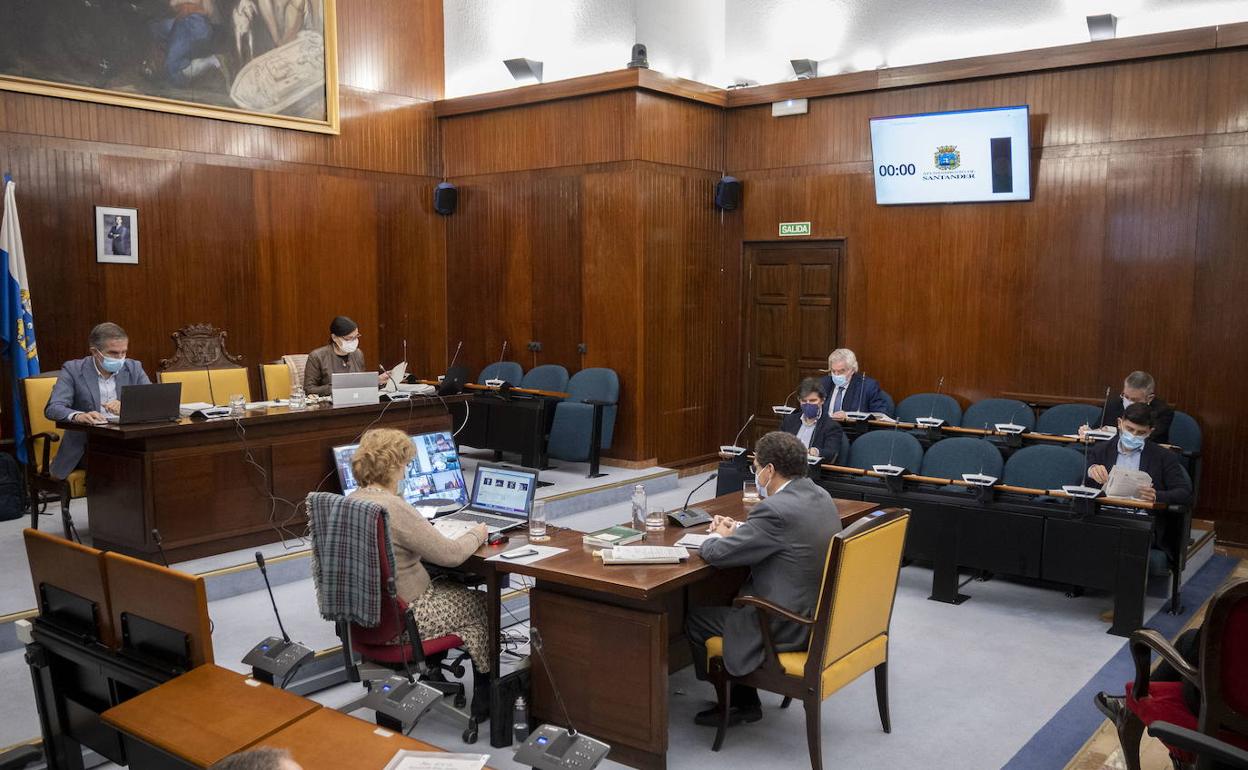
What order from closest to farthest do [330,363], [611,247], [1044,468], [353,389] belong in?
[1044,468], [353,389], [330,363], [611,247]

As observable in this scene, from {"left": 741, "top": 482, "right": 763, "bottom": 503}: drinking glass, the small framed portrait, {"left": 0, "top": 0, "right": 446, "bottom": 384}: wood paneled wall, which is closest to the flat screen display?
{"left": 741, "top": 482, "right": 763, "bottom": 503}: drinking glass

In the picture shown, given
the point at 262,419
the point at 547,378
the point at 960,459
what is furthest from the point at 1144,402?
the point at 262,419

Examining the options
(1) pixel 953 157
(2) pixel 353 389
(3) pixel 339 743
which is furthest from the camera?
(1) pixel 953 157

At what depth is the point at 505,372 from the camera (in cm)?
962

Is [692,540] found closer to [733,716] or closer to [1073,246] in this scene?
[733,716]

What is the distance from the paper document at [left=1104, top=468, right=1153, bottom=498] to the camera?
540cm

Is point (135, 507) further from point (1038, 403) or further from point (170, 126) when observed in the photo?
point (1038, 403)

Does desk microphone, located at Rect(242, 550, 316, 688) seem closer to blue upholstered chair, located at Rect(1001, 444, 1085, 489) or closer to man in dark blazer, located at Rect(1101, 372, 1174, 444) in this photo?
blue upholstered chair, located at Rect(1001, 444, 1085, 489)

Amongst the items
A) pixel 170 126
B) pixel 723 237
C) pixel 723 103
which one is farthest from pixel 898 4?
pixel 170 126

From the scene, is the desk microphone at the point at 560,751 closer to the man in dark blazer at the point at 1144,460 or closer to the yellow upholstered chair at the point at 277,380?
the man in dark blazer at the point at 1144,460

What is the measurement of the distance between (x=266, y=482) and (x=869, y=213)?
5511 millimetres

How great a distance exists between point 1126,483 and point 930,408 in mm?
2833

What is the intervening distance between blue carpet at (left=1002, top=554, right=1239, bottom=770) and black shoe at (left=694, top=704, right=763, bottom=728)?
0.98 meters

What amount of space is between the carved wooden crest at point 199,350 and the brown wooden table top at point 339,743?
617 cm
